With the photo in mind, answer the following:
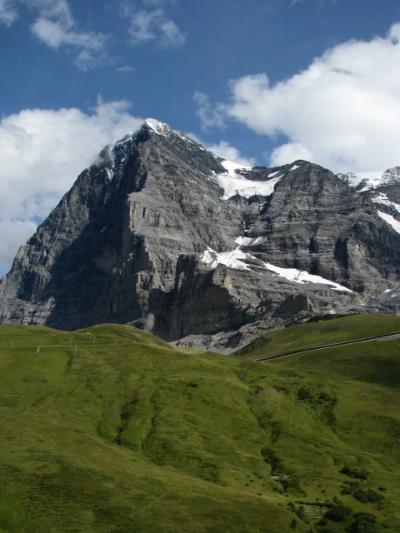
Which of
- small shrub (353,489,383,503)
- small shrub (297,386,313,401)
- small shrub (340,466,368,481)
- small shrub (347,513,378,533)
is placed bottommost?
small shrub (347,513,378,533)

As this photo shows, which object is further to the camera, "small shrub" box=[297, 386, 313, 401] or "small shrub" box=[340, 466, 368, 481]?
"small shrub" box=[297, 386, 313, 401]

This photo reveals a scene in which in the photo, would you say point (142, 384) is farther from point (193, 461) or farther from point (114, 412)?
point (193, 461)

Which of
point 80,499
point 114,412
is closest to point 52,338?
point 114,412

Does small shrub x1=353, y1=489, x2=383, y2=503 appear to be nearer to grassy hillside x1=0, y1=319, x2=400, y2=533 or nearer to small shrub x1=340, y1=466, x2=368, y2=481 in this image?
grassy hillside x1=0, y1=319, x2=400, y2=533

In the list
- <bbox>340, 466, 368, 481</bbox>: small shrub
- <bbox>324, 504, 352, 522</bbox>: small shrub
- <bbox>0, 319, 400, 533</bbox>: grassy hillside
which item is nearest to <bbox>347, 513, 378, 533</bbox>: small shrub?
<bbox>0, 319, 400, 533</bbox>: grassy hillside

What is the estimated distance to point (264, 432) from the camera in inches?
3851

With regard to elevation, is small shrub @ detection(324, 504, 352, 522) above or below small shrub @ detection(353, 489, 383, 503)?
below

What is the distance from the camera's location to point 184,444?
8762 cm

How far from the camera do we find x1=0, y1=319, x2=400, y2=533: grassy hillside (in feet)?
207

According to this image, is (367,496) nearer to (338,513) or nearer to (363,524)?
(338,513)

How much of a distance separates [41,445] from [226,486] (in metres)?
18.7

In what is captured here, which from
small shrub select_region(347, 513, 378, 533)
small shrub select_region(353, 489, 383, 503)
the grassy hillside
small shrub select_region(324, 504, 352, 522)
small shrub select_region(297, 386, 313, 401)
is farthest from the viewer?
small shrub select_region(297, 386, 313, 401)

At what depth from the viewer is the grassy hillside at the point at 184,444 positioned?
63125mm

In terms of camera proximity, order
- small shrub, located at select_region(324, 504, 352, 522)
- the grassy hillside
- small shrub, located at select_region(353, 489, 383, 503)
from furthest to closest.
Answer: small shrub, located at select_region(353, 489, 383, 503) < small shrub, located at select_region(324, 504, 352, 522) < the grassy hillside
